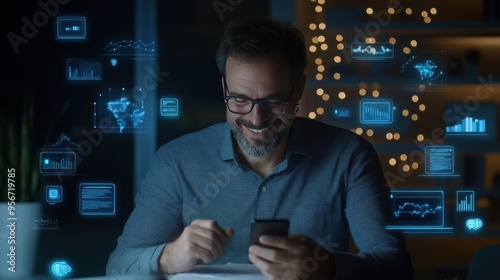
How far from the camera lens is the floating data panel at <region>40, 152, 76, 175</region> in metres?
1.46

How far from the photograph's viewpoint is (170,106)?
153 centimetres

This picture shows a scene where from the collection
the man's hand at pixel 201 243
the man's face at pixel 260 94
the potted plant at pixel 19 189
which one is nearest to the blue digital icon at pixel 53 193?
the potted plant at pixel 19 189

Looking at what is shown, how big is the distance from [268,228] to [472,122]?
0.71 m

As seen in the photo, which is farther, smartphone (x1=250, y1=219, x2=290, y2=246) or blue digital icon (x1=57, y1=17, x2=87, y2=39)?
blue digital icon (x1=57, y1=17, x2=87, y2=39)

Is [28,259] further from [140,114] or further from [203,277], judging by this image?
[203,277]

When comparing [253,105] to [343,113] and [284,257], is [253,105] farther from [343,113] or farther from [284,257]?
[343,113]

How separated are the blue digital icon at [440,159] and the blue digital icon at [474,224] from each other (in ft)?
0.34

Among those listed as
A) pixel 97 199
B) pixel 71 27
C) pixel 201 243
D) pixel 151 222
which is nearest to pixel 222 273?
pixel 201 243

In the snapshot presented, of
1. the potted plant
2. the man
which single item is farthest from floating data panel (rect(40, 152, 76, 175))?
the man

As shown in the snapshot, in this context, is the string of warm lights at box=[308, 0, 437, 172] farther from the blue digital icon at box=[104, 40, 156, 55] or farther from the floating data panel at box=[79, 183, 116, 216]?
the floating data panel at box=[79, 183, 116, 216]

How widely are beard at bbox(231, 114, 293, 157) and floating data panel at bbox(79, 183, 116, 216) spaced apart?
44 centimetres

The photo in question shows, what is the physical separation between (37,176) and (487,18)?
0.90 metres

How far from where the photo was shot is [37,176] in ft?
4.79

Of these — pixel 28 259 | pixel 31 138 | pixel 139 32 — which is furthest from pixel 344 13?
pixel 28 259
